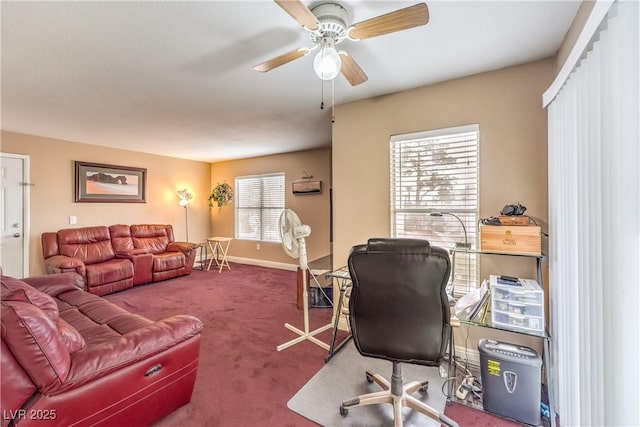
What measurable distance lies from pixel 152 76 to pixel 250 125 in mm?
1481

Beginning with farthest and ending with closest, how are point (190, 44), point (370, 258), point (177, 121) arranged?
1. point (177, 121)
2. point (190, 44)
3. point (370, 258)

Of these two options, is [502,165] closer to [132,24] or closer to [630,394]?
[630,394]

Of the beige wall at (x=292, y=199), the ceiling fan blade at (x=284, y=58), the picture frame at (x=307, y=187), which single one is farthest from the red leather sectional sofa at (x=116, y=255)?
the ceiling fan blade at (x=284, y=58)

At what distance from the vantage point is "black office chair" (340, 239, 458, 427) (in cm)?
142

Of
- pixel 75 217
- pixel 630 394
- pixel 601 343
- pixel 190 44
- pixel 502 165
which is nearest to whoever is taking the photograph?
pixel 630 394

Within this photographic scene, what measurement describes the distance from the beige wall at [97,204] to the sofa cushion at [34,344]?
14.5ft

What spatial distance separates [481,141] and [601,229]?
1334 mm

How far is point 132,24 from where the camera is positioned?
1.67 meters

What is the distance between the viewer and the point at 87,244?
450cm

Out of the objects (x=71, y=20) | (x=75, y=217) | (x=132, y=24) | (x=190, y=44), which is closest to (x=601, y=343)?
(x=190, y=44)

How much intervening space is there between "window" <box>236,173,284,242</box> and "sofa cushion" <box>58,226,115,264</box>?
2.52 meters

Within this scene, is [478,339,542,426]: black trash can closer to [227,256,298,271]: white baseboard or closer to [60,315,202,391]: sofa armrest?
[60,315,202,391]: sofa armrest

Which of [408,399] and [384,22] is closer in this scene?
[384,22]

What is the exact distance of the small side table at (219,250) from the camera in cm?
581
